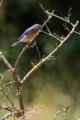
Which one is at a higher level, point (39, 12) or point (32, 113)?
point (39, 12)

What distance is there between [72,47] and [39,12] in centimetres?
81

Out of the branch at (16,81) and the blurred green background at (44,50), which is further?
the blurred green background at (44,50)

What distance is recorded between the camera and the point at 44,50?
9117mm

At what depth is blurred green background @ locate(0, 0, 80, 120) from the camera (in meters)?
8.87

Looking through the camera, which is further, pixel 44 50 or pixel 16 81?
pixel 44 50

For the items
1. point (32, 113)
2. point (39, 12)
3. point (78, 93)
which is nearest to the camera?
point (32, 113)

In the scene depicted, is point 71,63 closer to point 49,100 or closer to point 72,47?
point 72,47

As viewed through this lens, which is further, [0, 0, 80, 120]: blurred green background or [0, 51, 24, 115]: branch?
[0, 0, 80, 120]: blurred green background

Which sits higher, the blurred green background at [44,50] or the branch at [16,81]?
the blurred green background at [44,50]

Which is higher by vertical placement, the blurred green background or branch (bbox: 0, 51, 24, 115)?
the blurred green background

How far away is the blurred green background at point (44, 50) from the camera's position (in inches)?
349

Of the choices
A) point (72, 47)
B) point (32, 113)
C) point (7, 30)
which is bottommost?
point (32, 113)

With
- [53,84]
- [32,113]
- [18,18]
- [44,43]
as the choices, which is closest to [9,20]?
[18,18]

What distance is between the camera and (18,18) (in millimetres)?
9406
